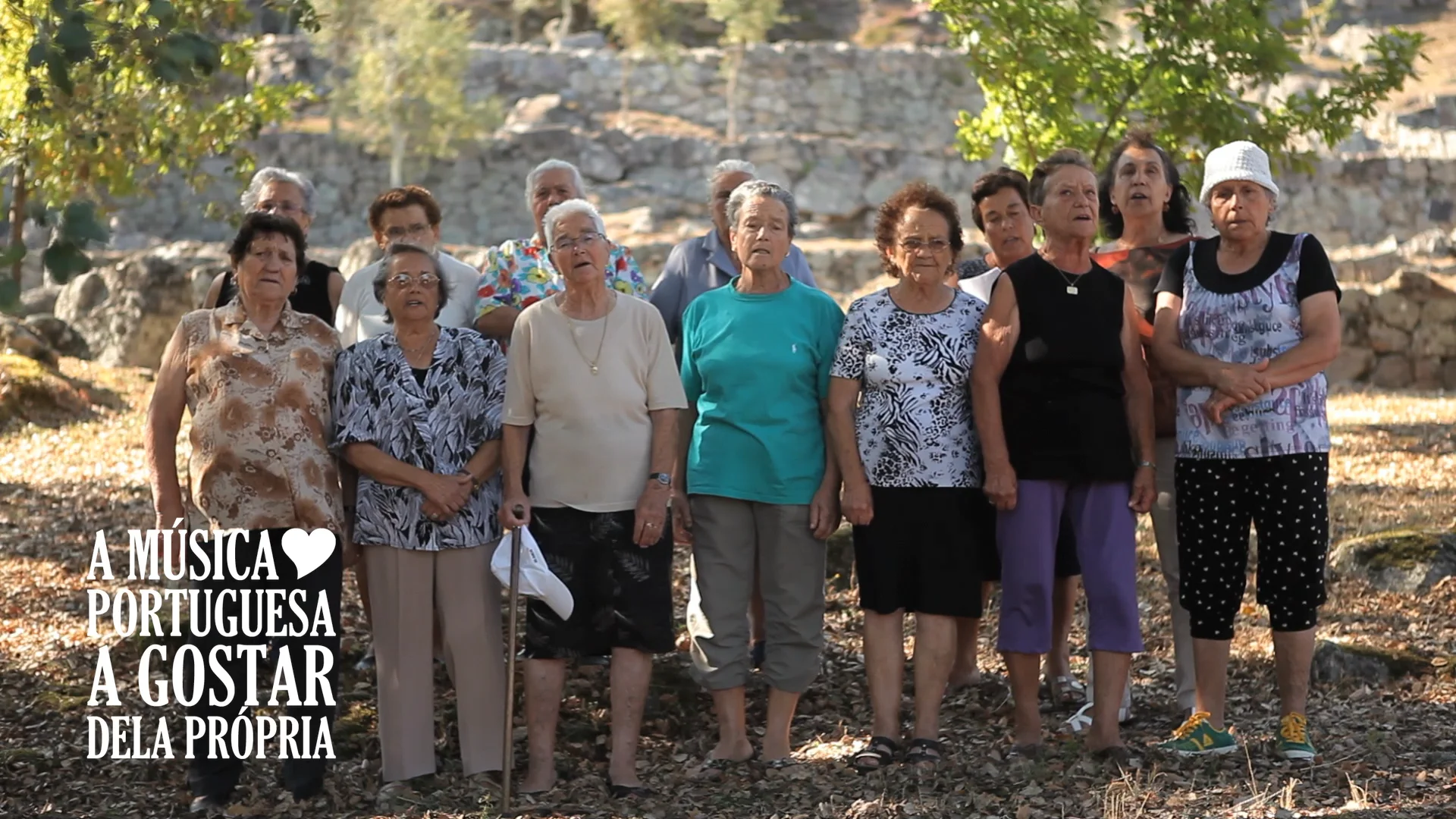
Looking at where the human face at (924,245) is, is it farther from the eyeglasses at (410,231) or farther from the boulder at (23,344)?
the boulder at (23,344)

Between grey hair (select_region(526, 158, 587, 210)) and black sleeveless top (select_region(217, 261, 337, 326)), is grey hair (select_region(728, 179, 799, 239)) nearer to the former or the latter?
grey hair (select_region(526, 158, 587, 210))

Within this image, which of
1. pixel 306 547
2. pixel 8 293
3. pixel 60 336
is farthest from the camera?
pixel 60 336

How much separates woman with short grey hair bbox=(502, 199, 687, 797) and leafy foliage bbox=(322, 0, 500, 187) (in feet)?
92.4

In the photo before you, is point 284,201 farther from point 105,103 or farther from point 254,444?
point 105,103

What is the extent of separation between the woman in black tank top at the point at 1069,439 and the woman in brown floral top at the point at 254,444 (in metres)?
2.10

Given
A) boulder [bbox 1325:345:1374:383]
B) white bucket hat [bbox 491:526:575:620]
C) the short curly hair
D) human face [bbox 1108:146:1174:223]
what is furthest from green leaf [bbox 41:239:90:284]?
boulder [bbox 1325:345:1374:383]

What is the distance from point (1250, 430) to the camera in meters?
4.94

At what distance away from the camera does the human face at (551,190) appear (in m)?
6.15

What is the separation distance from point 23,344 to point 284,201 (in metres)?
9.17

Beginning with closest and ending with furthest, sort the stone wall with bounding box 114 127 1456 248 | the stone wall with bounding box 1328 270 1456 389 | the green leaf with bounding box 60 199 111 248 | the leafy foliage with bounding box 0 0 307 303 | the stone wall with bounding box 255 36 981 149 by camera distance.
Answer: the green leaf with bounding box 60 199 111 248 < the leafy foliage with bounding box 0 0 307 303 < the stone wall with bounding box 1328 270 1456 389 < the stone wall with bounding box 114 127 1456 248 < the stone wall with bounding box 255 36 981 149

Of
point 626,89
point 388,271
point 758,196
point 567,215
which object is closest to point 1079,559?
point 758,196

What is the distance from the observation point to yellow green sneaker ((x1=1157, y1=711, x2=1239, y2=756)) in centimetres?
506

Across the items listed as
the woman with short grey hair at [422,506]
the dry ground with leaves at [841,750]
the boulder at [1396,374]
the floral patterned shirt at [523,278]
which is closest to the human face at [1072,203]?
the floral patterned shirt at [523,278]

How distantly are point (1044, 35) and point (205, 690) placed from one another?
6.56 meters
